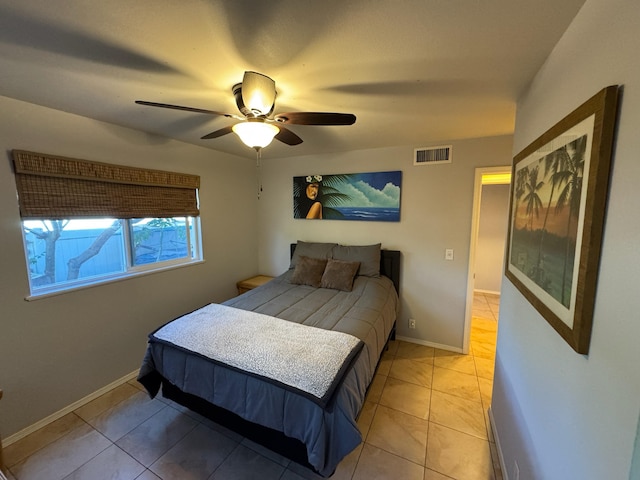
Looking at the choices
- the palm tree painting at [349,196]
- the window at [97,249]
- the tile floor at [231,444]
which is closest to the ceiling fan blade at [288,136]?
the palm tree painting at [349,196]

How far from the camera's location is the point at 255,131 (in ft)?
4.82

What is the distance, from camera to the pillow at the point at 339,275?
2.74 metres

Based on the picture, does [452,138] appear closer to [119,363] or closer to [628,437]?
[628,437]

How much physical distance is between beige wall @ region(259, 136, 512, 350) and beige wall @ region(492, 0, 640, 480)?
Result: 144 centimetres

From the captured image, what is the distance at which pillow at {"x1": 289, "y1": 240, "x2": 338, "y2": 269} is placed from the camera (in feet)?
10.5

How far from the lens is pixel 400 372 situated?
2.55m

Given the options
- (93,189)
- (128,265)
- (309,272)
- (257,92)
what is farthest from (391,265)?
(93,189)

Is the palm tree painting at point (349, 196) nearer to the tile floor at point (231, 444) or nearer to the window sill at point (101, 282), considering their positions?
the window sill at point (101, 282)

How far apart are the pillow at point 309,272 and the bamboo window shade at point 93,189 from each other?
4.42 feet

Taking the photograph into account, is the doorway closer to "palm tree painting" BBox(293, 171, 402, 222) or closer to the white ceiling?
"palm tree painting" BBox(293, 171, 402, 222)

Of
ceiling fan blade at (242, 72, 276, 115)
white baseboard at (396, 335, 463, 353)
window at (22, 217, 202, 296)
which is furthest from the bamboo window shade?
white baseboard at (396, 335, 463, 353)

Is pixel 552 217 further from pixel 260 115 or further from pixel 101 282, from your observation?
pixel 101 282

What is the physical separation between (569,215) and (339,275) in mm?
2074

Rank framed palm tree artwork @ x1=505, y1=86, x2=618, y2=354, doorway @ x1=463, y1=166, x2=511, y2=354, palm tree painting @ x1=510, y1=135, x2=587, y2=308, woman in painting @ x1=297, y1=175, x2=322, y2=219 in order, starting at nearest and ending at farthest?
1. framed palm tree artwork @ x1=505, y1=86, x2=618, y2=354
2. palm tree painting @ x1=510, y1=135, x2=587, y2=308
3. woman in painting @ x1=297, y1=175, x2=322, y2=219
4. doorway @ x1=463, y1=166, x2=511, y2=354
